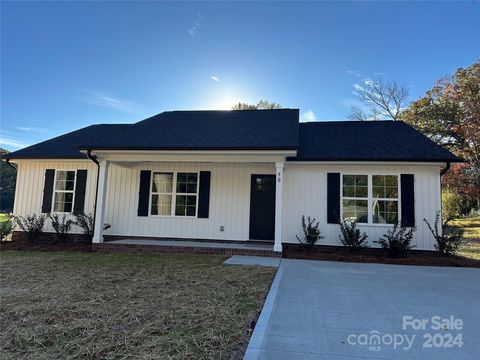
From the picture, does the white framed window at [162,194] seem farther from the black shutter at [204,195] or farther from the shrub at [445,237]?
the shrub at [445,237]

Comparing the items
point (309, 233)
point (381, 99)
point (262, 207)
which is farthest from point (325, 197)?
point (381, 99)

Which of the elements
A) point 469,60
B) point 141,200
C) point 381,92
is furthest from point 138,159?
point 381,92

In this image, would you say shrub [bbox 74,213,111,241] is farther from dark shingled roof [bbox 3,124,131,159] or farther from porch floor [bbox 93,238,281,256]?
dark shingled roof [bbox 3,124,131,159]

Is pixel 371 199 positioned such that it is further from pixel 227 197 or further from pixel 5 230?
pixel 5 230

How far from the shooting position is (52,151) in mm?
11547

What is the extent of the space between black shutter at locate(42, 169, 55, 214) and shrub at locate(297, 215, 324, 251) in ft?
29.8

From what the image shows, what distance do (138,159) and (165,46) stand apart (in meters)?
5.40

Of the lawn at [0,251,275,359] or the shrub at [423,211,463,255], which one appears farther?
the shrub at [423,211,463,255]

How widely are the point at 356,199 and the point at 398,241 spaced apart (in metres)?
1.69

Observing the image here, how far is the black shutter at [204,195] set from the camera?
1055 centimetres

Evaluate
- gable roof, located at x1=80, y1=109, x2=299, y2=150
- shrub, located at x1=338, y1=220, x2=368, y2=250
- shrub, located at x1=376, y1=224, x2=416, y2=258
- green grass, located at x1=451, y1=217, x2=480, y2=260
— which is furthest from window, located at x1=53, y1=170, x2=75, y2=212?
green grass, located at x1=451, y1=217, x2=480, y2=260

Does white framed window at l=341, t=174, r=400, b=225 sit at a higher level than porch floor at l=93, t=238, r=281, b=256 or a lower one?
higher

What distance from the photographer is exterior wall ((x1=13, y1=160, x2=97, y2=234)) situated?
11234mm

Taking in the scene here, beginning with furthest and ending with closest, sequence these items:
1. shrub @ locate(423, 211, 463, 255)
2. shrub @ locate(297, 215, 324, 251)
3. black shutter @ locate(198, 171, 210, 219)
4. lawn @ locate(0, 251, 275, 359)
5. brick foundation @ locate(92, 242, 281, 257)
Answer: black shutter @ locate(198, 171, 210, 219) → shrub @ locate(297, 215, 324, 251) → shrub @ locate(423, 211, 463, 255) → brick foundation @ locate(92, 242, 281, 257) → lawn @ locate(0, 251, 275, 359)
